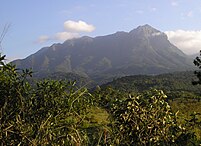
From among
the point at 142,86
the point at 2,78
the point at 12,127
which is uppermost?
the point at 2,78

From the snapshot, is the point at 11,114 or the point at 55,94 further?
the point at 55,94

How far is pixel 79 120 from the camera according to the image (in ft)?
16.3

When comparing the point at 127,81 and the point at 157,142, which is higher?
the point at 157,142

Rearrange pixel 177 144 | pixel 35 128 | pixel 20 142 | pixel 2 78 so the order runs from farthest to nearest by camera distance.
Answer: pixel 177 144 < pixel 2 78 < pixel 35 128 < pixel 20 142

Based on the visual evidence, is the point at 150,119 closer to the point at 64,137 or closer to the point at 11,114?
the point at 64,137

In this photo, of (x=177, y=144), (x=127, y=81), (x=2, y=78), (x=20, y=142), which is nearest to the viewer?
(x=20, y=142)

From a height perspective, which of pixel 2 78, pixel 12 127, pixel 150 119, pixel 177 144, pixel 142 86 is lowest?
pixel 142 86

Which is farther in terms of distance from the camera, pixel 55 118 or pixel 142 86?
pixel 142 86

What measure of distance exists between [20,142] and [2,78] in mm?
1300

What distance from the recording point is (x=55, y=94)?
5199 millimetres

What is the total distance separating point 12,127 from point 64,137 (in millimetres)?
751

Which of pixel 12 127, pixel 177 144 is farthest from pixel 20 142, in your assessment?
pixel 177 144

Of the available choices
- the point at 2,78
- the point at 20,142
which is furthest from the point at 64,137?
the point at 2,78

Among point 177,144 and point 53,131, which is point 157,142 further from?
point 53,131
